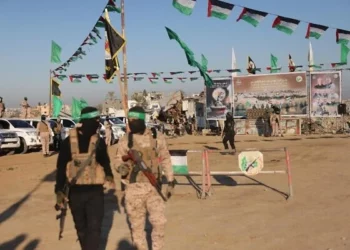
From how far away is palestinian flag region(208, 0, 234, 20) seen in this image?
495 inches

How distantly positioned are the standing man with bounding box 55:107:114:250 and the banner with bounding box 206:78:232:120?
2918cm

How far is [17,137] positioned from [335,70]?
2197 cm

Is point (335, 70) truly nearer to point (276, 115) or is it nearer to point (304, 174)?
point (276, 115)

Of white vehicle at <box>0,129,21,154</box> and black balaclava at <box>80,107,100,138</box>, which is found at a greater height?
black balaclava at <box>80,107,100,138</box>

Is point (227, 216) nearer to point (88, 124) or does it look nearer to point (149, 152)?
point (149, 152)

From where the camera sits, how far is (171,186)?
15.9 feet

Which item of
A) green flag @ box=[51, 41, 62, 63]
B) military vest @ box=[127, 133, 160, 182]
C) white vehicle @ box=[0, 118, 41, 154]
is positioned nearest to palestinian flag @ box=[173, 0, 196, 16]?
military vest @ box=[127, 133, 160, 182]

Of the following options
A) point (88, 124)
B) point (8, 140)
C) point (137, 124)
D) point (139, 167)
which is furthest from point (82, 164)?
point (8, 140)

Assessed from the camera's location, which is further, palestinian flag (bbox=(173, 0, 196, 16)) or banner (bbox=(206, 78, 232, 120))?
banner (bbox=(206, 78, 232, 120))

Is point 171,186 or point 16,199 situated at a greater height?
point 171,186

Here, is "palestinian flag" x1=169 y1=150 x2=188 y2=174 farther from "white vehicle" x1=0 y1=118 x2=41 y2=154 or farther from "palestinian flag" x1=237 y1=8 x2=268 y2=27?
"white vehicle" x1=0 y1=118 x2=41 y2=154

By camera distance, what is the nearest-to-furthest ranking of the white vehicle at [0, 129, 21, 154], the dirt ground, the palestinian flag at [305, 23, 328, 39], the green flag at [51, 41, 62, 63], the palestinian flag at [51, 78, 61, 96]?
the dirt ground → the palestinian flag at [305, 23, 328, 39] → the white vehicle at [0, 129, 21, 154] → the palestinian flag at [51, 78, 61, 96] → the green flag at [51, 41, 62, 63]

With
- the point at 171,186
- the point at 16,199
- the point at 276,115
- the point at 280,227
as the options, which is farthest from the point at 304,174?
the point at 276,115

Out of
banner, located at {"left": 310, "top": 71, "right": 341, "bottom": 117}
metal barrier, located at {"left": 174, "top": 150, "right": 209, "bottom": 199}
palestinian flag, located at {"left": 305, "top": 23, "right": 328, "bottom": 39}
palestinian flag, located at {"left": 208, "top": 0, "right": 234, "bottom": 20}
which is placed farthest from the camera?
banner, located at {"left": 310, "top": 71, "right": 341, "bottom": 117}
